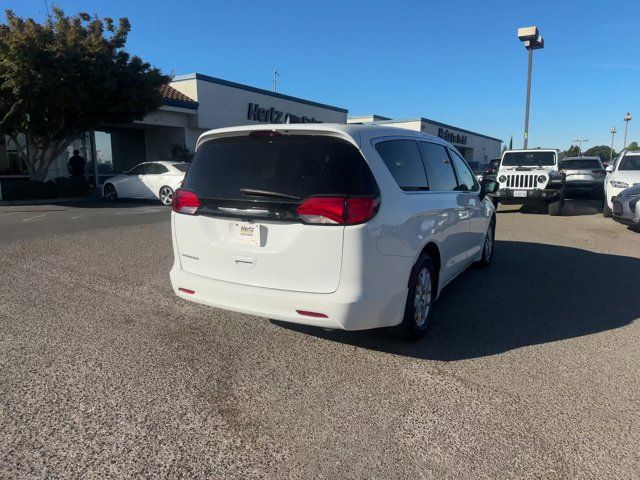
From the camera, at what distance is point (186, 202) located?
4.02 meters

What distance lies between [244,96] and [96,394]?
24.2 metres

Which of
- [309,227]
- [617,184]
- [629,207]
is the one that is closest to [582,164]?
[617,184]

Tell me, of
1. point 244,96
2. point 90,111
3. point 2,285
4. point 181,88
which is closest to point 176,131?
point 181,88

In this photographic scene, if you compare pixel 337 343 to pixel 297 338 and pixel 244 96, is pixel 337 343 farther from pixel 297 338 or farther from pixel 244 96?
pixel 244 96

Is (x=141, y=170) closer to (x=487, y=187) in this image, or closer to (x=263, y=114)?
(x=263, y=114)

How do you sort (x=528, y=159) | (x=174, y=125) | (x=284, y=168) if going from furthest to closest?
(x=174, y=125)
(x=528, y=159)
(x=284, y=168)

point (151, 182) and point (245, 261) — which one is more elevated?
point (151, 182)

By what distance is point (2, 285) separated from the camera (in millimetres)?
5781

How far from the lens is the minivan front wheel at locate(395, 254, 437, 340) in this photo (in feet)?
12.7

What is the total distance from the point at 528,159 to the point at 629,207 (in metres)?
5.62

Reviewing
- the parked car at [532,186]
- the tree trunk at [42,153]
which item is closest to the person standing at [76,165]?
the tree trunk at [42,153]

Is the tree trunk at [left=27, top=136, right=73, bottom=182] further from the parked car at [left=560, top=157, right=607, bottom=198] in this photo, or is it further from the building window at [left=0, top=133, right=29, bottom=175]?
the parked car at [left=560, top=157, right=607, bottom=198]

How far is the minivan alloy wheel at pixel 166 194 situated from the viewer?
15530mm

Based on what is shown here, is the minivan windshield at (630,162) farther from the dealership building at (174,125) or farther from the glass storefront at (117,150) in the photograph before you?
the glass storefront at (117,150)
